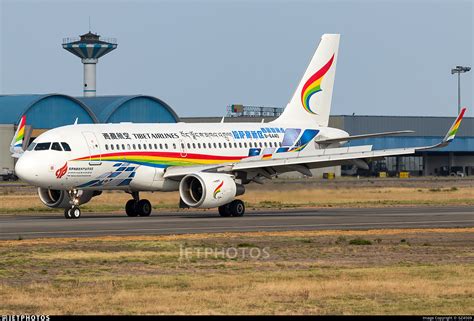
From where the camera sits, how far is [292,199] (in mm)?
55500

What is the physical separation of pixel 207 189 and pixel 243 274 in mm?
20400

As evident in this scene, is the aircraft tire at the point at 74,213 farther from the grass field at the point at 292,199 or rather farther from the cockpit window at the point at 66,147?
the grass field at the point at 292,199

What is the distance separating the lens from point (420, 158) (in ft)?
439

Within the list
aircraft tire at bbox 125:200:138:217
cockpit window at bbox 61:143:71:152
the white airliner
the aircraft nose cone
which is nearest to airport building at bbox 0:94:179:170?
the white airliner

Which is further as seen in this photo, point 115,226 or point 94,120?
point 94,120

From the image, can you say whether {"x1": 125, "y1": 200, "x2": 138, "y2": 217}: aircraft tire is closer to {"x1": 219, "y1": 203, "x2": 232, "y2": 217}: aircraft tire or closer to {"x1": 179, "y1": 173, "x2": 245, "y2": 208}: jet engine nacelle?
{"x1": 179, "y1": 173, "x2": 245, "y2": 208}: jet engine nacelle

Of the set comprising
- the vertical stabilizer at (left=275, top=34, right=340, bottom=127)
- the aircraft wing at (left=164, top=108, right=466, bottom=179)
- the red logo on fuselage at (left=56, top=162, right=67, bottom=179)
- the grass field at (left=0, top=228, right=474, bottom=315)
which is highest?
the vertical stabilizer at (left=275, top=34, right=340, bottom=127)

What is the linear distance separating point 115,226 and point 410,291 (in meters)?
20.1

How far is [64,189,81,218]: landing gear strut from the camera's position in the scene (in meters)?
46.6

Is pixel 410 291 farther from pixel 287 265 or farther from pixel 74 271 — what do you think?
pixel 74 271

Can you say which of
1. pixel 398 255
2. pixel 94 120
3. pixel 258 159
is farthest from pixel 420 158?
pixel 398 255

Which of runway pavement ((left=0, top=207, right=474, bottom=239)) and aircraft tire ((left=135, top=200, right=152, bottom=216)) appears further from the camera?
aircraft tire ((left=135, top=200, right=152, bottom=216))

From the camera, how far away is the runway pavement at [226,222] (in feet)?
127

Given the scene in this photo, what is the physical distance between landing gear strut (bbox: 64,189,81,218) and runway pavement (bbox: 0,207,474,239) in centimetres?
35
